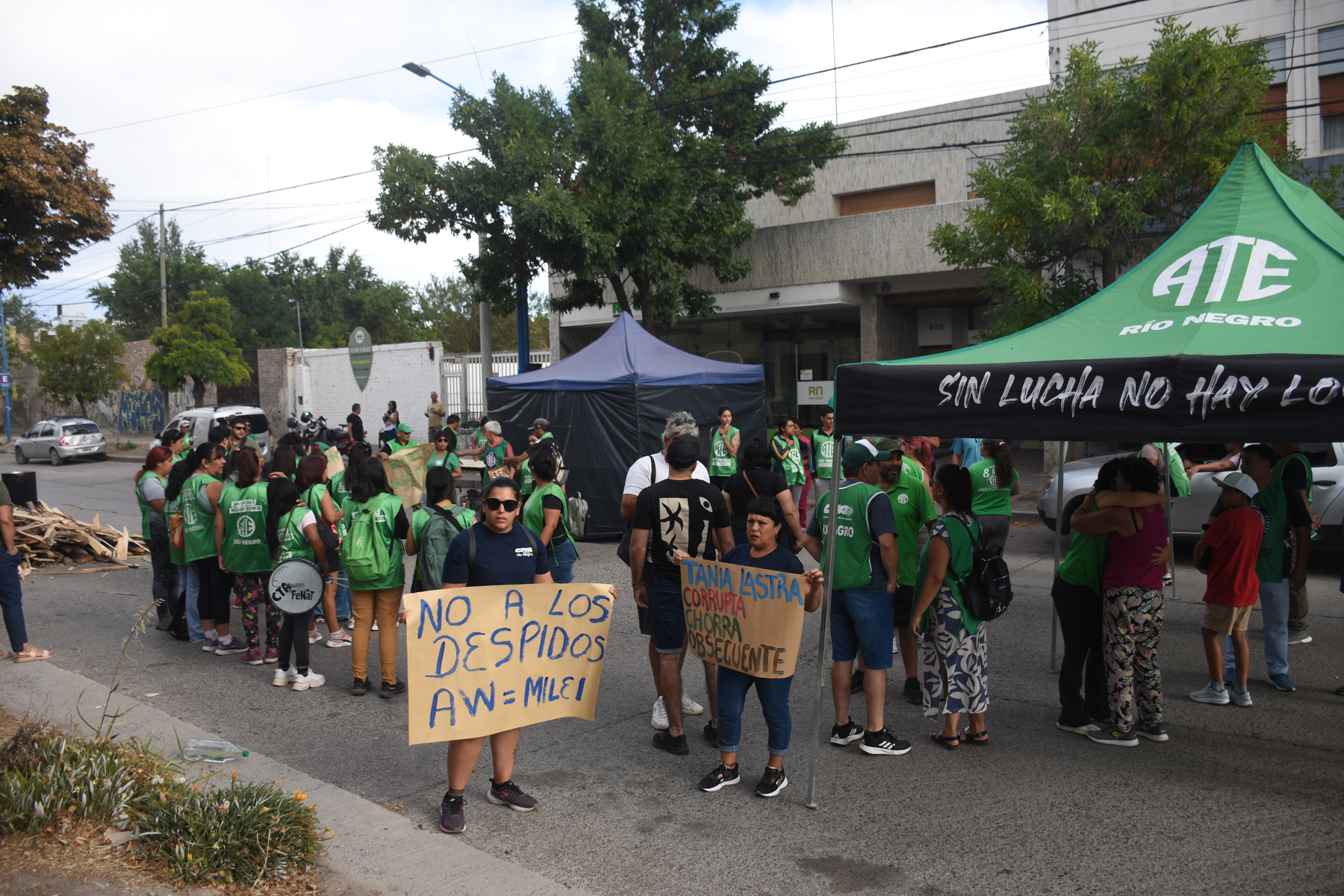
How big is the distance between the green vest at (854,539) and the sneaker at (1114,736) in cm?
167

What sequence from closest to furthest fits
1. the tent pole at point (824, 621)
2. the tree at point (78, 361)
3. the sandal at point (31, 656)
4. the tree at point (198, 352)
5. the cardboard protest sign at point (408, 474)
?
the tent pole at point (824, 621), the sandal at point (31, 656), the cardboard protest sign at point (408, 474), the tree at point (198, 352), the tree at point (78, 361)

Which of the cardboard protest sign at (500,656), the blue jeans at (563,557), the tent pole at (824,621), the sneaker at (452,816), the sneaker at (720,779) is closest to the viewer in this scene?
the cardboard protest sign at (500,656)

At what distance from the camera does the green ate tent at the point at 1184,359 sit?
12.5 feet

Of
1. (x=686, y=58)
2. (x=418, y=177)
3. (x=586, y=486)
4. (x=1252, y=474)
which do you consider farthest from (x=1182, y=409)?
(x=686, y=58)

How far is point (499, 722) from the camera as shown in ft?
13.7

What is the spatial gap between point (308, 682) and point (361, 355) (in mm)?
25905

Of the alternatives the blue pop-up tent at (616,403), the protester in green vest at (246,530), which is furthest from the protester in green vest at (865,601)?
the blue pop-up tent at (616,403)

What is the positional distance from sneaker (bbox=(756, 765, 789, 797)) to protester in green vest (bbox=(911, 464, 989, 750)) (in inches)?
42.7

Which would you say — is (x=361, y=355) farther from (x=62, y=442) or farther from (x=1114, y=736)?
(x=1114, y=736)

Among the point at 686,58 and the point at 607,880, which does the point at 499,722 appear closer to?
the point at 607,880

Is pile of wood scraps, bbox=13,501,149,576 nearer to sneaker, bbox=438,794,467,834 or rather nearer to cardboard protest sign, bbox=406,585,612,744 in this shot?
sneaker, bbox=438,794,467,834

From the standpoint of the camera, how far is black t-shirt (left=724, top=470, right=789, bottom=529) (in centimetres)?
Result: 567

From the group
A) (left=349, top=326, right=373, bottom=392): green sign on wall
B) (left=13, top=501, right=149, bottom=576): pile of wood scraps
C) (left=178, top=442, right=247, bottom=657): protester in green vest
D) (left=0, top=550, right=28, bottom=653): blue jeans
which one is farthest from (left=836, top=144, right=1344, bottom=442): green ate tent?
(left=349, top=326, right=373, bottom=392): green sign on wall

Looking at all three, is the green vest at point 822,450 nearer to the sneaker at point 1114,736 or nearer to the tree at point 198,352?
the sneaker at point 1114,736
